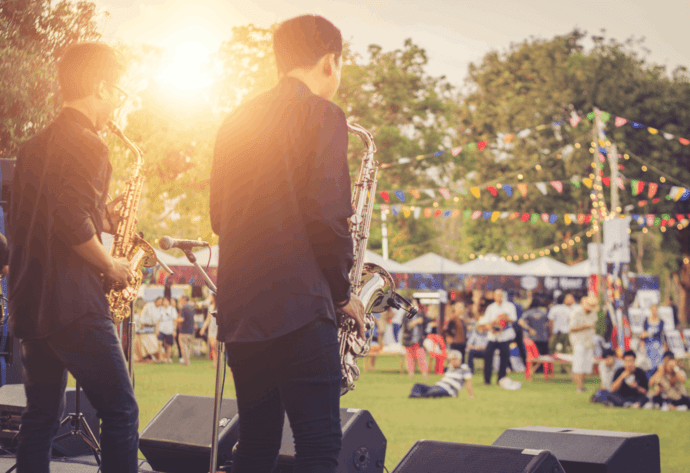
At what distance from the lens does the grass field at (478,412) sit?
750cm

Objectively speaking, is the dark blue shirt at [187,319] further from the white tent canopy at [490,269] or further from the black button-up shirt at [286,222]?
the black button-up shirt at [286,222]

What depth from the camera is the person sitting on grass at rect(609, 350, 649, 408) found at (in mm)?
10203

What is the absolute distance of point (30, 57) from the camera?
9.66m

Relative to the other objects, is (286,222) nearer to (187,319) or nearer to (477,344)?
(477,344)

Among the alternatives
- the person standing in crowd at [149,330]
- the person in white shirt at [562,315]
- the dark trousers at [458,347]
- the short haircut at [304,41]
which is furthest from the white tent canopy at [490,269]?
the short haircut at [304,41]

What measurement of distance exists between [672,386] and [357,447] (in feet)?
25.8

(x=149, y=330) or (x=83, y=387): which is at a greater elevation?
(x=83, y=387)

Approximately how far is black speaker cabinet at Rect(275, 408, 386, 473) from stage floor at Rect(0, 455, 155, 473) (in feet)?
3.61

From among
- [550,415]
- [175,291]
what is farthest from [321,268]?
[175,291]

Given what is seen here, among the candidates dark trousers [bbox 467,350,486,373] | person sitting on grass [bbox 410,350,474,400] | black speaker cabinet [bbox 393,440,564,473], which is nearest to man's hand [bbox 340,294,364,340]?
black speaker cabinet [bbox 393,440,564,473]

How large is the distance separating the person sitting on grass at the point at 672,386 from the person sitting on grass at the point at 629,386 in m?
0.17

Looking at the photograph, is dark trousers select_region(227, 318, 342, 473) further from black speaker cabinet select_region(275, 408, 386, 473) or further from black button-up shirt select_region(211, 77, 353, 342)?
black speaker cabinet select_region(275, 408, 386, 473)

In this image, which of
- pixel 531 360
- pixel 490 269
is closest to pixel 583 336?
pixel 531 360

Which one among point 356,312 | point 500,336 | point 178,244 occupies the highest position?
point 178,244
